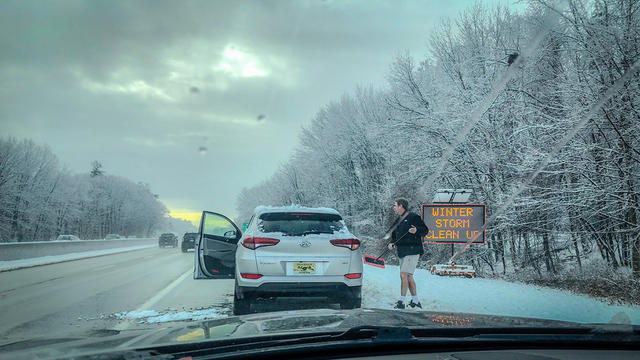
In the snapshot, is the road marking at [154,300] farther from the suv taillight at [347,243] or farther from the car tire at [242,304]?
the suv taillight at [347,243]

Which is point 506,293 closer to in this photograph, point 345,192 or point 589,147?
point 589,147

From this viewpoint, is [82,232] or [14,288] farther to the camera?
[82,232]

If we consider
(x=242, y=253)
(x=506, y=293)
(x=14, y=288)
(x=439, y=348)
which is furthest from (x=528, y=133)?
(x=14, y=288)

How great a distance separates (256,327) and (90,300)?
7284 millimetres

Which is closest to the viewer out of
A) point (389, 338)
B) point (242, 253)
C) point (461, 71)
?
point (389, 338)

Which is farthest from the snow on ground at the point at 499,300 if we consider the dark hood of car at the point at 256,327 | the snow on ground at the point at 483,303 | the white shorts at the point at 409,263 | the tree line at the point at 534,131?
the dark hood of car at the point at 256,327

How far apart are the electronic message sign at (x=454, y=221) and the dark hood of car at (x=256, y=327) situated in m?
8.88

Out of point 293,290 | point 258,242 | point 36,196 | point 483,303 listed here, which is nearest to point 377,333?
point 293,290

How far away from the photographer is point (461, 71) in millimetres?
15789

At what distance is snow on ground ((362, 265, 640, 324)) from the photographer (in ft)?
23.1

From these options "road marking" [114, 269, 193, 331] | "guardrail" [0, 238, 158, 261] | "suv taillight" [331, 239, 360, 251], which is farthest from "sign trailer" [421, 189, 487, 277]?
"guardrail" [0, 238, 158, 261]

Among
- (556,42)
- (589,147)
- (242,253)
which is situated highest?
(556,42)

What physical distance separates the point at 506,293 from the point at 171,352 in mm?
8575

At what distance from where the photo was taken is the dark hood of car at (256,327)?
240 cm
